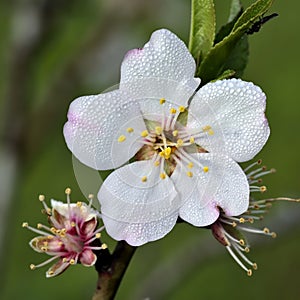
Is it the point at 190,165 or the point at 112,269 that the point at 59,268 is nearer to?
the point at 112,269

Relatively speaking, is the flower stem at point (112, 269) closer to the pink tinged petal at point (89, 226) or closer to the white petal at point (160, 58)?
the pink tinged petal at point (89, 226)

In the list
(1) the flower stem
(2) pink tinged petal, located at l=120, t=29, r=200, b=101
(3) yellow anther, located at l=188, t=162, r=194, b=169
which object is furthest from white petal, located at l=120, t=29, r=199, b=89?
(1) the flower stem

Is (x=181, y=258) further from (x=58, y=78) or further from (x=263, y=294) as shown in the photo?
(x=263, y=294)

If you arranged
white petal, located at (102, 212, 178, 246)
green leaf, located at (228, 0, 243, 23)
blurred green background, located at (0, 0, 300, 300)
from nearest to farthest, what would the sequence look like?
white petal, located at (102, 212, 178, 246), green leaf, located at (228, 0, 243, 23), blurred green background, located at (0, 0, 300, 300)

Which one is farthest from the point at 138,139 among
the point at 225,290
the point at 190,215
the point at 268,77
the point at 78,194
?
the point at 268,77

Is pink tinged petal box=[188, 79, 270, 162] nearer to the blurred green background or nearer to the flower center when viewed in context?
the flower center

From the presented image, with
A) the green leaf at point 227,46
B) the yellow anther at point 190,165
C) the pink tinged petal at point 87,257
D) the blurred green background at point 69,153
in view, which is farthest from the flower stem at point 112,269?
the blurred green background at point 69,153

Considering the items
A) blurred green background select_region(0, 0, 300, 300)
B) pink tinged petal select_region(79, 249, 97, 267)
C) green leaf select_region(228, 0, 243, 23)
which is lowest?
blurred green background select_region(0, 0, 300, 300)
